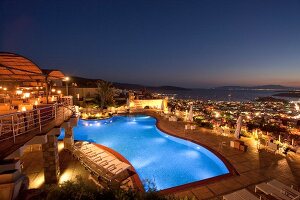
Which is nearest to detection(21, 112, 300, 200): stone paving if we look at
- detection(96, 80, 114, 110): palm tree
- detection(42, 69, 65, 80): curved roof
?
detection(42, 69, 65, 80): curved roof

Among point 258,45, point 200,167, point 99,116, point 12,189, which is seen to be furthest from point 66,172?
point 258,45

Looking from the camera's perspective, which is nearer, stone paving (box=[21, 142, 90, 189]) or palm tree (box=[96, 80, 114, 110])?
stone paving (box=[21, 142, 90, 189])

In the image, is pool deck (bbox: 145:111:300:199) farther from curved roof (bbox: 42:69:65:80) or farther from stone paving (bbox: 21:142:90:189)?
curved roof (bbox: 42:69:65:80)

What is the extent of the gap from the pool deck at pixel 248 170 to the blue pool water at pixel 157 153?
712mm

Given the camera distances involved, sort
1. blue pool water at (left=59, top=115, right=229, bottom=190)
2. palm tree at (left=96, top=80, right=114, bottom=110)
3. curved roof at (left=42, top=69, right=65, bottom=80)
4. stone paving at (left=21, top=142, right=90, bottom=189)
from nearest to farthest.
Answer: stone paving at (left=21, top=142, right=90, bottom=189), curved roof at (left=42, top=69, right=65, bottom=80), blue pool water at (left=59, top=115, right=229, bottom=190), palm tree at (left=96, top=80, right=114, bottom=110)

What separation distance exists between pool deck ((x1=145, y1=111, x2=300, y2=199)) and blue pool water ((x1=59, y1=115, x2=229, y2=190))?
0.71 metres

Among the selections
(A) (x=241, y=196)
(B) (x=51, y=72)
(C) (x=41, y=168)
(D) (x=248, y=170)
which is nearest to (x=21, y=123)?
(C) (x=41, y=168)

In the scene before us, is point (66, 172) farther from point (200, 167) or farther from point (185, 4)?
point (185, 4)

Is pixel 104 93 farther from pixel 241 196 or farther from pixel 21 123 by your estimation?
pixel 241 196

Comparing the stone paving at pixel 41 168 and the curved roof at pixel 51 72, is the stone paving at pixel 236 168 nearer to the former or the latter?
the stone paving at pixel 41 168

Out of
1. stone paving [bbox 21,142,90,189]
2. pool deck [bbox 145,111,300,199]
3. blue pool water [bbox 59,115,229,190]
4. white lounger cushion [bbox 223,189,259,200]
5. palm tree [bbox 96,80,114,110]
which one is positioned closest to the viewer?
→ white lounger cushion [bbox 223,189,259,200]

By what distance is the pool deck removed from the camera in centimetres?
544

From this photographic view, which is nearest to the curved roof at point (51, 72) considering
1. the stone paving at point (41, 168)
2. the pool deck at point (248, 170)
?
the stone paving at point (41, 168)

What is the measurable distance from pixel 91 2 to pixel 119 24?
10.5 m
